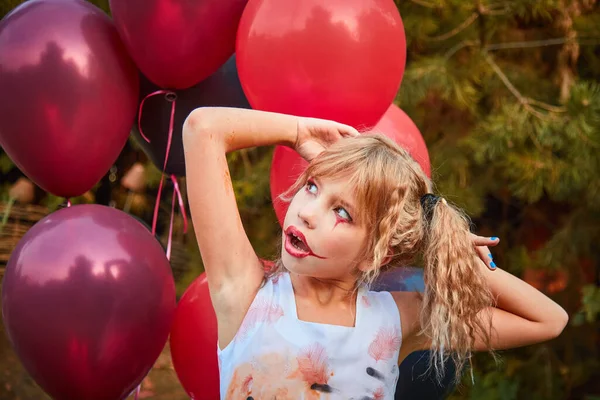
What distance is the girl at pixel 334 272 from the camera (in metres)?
1.36

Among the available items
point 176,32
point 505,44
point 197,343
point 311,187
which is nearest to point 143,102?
point 176,32

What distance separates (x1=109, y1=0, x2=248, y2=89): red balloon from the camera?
1731 millimetres

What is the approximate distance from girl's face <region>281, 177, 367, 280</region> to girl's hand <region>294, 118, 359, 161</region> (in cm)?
13

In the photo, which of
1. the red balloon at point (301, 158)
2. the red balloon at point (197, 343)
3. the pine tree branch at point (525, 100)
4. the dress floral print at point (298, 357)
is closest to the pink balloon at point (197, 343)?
the red balloon at point (197, 343)

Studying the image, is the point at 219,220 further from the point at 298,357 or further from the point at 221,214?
the point at 298,357

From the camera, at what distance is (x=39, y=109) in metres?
1.72

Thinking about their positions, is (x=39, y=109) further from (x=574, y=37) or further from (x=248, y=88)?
(x=574, y=37)

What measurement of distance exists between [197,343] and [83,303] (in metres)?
0.29

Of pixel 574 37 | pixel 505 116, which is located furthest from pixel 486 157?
pixel 574 37

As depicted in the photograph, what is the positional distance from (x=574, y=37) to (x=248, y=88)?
194cm

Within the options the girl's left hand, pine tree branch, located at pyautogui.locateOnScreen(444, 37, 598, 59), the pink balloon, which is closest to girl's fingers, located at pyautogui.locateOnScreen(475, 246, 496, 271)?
the girl's left hand

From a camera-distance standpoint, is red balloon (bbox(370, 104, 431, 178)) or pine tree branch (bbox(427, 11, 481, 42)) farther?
pine tree branch (bbox(427, 11, 481, 42))

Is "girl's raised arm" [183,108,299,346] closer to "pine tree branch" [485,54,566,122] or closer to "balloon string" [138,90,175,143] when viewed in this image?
"balloon string" [138,90,175,143]

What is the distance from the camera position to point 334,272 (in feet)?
4.55
